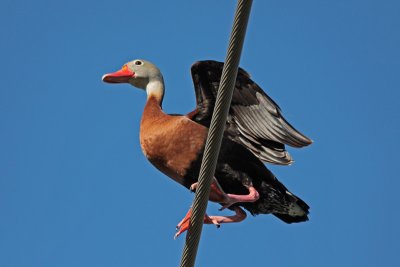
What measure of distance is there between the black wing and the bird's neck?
1.61ft

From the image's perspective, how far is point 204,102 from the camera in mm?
7098

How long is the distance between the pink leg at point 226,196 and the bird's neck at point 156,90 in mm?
1369

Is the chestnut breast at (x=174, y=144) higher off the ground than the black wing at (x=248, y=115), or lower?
lower

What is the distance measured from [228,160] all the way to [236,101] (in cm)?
63

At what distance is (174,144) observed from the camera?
6578mm

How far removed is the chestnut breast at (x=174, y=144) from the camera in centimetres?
654

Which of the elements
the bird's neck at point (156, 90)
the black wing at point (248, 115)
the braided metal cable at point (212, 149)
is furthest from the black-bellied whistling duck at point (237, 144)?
the braided metal cable at point (212, 149)

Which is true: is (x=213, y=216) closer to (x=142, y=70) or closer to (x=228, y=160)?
(x=228, y=160)

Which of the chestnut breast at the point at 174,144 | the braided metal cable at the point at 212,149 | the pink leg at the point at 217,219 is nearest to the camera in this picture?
the braided metal cable at the point at 212,149

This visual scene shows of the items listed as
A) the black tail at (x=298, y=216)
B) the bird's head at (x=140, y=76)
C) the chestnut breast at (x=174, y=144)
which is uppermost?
the bird's head at (x=140, y=76)

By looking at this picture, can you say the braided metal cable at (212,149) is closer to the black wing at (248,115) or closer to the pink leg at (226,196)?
the pink leg at (226,196)

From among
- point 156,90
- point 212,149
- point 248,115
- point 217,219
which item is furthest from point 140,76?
point 212,149

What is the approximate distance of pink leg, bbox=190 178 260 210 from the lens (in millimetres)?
6055

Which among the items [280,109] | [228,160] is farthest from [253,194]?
[280,109]
